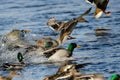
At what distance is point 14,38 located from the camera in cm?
1789

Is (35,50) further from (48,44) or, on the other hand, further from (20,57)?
(48,44)

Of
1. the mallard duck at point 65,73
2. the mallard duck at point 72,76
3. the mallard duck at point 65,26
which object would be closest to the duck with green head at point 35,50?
the mallard duck at point 65,26

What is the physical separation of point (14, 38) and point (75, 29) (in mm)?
1832

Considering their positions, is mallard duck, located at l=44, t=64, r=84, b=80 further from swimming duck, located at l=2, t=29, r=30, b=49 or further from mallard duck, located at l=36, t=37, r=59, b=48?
swimming duck, located at l=2, t=29, r=30, b=49

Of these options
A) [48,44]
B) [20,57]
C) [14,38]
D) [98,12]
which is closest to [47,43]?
[48,44]

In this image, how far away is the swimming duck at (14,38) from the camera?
1694 centimetres

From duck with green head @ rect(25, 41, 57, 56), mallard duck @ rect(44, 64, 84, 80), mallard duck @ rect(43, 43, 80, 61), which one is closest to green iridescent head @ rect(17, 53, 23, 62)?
duck with green head @ rect(25, 41, 57, 56)

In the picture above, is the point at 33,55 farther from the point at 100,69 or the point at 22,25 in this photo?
the point at 22,25

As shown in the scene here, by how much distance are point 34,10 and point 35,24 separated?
2704mm

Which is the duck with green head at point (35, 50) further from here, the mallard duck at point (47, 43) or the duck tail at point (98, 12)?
the duck tail at point (98, 12)

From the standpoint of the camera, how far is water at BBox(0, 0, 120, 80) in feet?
42.8

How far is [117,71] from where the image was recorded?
1239cm

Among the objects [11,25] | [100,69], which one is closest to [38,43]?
[11,25]

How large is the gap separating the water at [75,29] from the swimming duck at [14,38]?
1.80 feet
